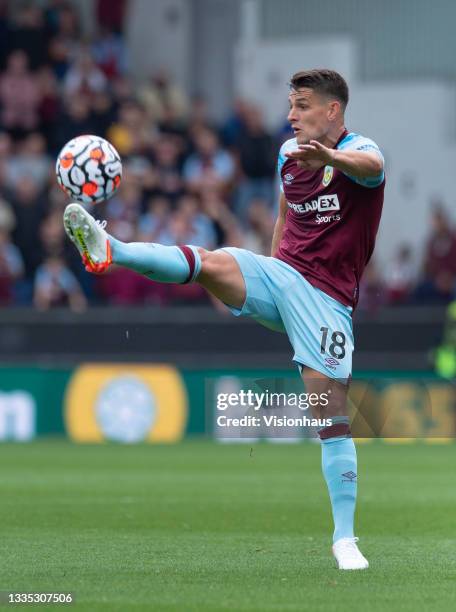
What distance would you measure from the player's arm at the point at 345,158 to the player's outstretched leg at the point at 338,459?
3.50 feet

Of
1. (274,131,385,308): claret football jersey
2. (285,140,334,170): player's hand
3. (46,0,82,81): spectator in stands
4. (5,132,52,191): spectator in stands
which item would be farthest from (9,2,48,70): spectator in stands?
(285,140,334,170): player's hand

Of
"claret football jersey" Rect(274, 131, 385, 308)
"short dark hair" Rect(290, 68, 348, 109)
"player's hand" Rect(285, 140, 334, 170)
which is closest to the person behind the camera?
"player's hand" Rect(285, 140, 334, 170)

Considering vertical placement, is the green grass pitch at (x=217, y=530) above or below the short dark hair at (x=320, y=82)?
below

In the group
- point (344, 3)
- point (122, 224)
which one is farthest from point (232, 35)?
point (122, 224)

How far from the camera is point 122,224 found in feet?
59.9

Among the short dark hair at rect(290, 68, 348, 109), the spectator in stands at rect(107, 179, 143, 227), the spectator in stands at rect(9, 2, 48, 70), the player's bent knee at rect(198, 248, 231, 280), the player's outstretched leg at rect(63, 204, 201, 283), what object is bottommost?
the spectator in stands at rect(107, 179, 143, 227)

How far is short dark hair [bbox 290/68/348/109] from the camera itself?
7.26 meters

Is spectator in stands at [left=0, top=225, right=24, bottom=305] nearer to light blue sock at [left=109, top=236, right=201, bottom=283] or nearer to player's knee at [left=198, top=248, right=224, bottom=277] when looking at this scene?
player's knee at [left=198, top=248, right=224, bottom=277]

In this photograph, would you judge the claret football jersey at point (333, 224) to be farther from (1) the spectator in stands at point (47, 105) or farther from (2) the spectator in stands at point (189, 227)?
(1) the spectator in stands at point (47, 105)

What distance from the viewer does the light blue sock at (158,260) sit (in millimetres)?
6918

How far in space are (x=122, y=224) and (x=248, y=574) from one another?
453 inches

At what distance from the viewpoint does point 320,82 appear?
7.27 metres

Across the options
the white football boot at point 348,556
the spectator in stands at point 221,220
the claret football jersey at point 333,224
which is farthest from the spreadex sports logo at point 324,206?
the spectator in stands at point 221,220

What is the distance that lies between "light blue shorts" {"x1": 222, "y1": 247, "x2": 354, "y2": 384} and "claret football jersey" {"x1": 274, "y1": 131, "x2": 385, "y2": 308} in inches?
2.7
